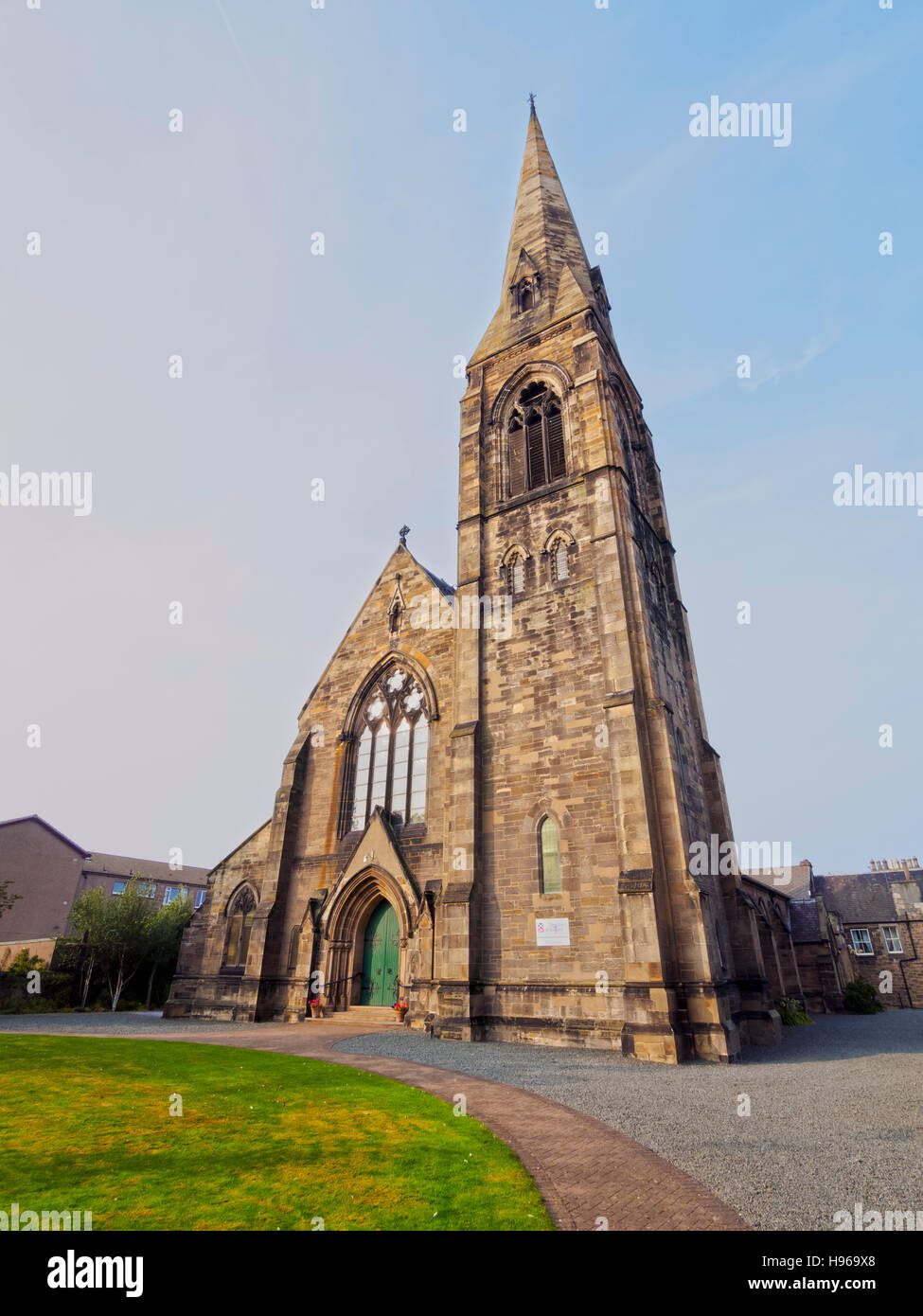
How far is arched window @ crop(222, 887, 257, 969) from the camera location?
2208 centimetres

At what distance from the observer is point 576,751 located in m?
17.5

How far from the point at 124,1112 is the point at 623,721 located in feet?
41.2

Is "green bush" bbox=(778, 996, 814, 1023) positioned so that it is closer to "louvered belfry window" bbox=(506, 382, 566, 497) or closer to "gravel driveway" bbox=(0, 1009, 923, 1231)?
"gravel driveway" bbox=(0, 1009, 923, 1231)

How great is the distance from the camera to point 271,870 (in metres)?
21.6

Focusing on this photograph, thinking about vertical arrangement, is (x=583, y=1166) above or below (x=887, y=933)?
above

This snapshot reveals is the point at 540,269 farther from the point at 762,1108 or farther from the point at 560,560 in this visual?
the point at 762,1108

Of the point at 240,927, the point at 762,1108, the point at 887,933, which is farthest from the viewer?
the point at 887,933

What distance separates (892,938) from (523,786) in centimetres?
4020

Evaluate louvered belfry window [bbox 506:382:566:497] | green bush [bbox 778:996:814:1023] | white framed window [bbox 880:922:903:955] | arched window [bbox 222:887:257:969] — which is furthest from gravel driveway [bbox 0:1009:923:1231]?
white framed window [bbox 880:922:903:955]

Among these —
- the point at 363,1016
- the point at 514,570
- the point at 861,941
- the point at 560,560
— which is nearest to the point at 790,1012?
the point at 363,1016

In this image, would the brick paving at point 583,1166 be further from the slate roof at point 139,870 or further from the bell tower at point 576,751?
the slate roof at point 139,870

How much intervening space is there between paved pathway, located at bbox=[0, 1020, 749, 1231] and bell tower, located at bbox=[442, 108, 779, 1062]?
5101mm
